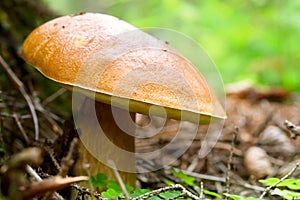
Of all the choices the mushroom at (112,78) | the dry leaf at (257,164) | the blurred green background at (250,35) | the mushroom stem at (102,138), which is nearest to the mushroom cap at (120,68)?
the mushroom at (112,78)

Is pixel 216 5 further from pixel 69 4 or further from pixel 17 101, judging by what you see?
pixel 17 101

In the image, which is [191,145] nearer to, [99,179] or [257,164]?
[257,164]

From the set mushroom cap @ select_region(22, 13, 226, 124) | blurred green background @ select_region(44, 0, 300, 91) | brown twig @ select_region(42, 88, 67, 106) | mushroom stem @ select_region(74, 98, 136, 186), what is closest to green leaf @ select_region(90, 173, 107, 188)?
mushroom stem @ select_region(74, 98, 136, 186)

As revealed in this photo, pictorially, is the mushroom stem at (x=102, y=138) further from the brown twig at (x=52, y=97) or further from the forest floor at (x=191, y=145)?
the brown twig at (x=52, y=97)

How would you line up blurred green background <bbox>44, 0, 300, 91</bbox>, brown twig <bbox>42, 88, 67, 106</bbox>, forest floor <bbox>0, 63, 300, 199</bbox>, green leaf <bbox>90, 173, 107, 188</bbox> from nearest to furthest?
green leaf <bbox>90, 173, 107, 188</bbox> → forest floor <bbox>0, 63, 300, 199</bbox> → brown twig <bbox>42, 88, 67, 106</bbox> → blurred green background <bbox>44, 0, 300, 91</bbox>

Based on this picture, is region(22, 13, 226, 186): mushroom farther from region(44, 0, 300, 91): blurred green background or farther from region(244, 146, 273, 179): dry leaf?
region(44, 0, 300, 91): blurred green background

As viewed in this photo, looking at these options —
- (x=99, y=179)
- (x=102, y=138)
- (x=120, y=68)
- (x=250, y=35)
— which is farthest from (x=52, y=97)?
(x=250, y=35)
